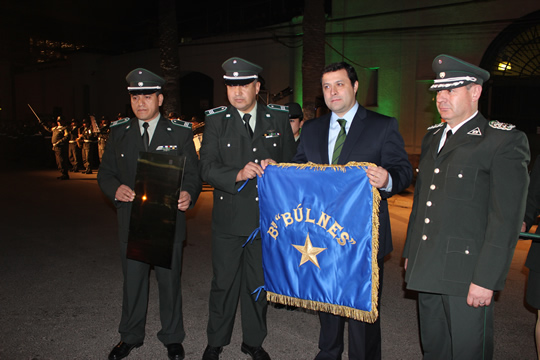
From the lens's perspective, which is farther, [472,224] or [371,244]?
[371,244]

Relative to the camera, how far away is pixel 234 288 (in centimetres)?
378

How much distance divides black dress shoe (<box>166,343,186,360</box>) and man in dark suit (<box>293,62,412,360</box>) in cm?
125

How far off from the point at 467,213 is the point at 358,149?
2.90 ft

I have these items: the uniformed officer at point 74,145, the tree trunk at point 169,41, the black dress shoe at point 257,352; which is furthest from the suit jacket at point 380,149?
the uniformed officer at point 74,145

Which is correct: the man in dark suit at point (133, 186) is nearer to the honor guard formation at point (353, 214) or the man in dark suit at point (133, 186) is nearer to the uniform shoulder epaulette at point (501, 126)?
the honor guard formation at point (353, 214)

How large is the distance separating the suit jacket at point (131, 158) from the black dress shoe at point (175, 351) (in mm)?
897

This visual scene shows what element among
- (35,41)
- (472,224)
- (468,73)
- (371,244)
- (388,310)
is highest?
(35,41)

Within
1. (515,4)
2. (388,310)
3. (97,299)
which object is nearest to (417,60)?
(515,4)

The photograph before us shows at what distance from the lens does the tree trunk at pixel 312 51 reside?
14812 mm

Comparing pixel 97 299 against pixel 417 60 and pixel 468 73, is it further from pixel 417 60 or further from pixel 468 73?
pixel 417 60

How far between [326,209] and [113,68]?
1204 inches

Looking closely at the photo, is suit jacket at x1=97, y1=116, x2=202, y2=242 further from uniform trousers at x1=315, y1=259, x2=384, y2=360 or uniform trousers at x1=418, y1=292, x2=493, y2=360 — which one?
uniform trousers at x1=418, y1=292, x2=493, y2=360

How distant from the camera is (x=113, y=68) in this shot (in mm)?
30531

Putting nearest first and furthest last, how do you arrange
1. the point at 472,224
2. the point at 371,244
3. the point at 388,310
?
the point at 472,224, the point at 371,244, the point at 388,310
